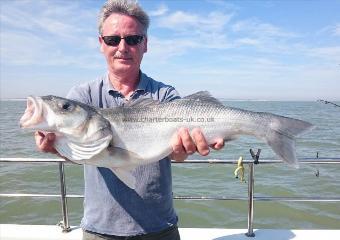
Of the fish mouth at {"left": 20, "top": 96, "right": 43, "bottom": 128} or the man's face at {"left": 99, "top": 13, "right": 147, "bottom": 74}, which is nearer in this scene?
the fish mouth at {"left": 20, "top": 96, "right": 43, "bottom": 128}

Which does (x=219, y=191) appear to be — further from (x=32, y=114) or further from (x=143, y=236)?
(x=32, y=114)

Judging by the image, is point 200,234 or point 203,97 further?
point 200,234

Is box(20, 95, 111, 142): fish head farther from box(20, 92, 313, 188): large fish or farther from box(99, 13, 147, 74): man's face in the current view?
box(99, 13, 147, 74): man's face

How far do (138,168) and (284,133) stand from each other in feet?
3.94

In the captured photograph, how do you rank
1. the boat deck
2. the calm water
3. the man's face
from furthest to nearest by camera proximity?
the calm water < the boat deck < the man's face

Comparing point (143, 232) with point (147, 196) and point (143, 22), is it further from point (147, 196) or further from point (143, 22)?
point (143, 22)

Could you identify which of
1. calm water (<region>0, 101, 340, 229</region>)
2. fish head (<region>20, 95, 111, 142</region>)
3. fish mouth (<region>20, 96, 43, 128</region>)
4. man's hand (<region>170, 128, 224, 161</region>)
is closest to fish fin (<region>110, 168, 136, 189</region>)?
fish head (<region>20, 95, 111, 142</region>)

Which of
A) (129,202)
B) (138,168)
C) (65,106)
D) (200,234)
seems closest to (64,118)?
(65,106)

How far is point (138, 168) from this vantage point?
3.14 m

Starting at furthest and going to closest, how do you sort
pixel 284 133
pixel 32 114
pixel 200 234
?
pixel 200 234
pixel 284 133
pixel 32 114

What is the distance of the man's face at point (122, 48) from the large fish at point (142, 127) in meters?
0.42

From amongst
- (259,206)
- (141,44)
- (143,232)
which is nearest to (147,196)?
(143,232)

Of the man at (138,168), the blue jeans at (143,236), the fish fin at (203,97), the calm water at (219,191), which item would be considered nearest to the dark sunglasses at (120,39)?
the man at (138,168)

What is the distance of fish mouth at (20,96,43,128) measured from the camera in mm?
2672
